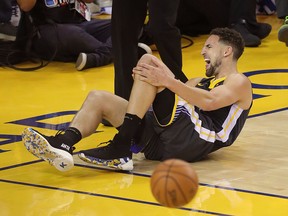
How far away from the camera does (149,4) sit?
627cm

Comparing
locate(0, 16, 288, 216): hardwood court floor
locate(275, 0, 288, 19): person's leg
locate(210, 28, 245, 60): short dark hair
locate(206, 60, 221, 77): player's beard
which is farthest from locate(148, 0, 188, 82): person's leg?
locate(275, 0, 288, 19): person's leg

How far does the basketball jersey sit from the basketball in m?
1.58

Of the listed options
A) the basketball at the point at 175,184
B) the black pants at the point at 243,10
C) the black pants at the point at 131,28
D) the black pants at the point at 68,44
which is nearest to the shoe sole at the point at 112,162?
the black pants at the point at 131,28

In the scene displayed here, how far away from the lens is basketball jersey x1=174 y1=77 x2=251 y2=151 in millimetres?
5191

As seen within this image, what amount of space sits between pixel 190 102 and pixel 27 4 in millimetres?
3845

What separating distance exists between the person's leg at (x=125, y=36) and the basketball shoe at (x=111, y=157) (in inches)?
41.8

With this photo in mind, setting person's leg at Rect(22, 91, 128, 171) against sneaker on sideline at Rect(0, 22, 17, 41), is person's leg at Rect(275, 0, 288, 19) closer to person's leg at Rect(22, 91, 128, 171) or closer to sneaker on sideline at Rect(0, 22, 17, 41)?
sneaker on sideline at Rect(0, 22, 17, 41)

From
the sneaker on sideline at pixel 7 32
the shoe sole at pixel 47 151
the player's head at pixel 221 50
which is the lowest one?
the sneaker on sideline at pixel 7 32

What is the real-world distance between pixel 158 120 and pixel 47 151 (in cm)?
74

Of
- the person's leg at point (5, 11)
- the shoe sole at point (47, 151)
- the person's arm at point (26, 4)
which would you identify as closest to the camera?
the shoe sole at point (47, 151)

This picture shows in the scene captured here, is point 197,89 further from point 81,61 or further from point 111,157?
point 81,61

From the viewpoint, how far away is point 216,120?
530cm

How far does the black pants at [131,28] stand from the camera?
6117 mm

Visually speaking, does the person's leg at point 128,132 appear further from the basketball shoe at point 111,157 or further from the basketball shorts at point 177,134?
the basketball shorts at point 177,134
